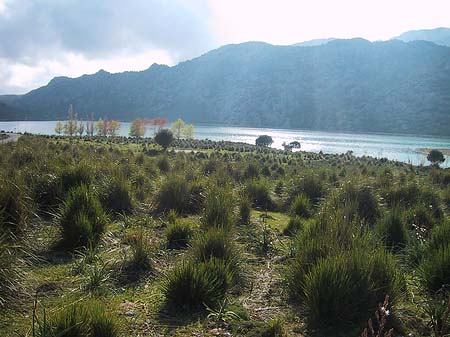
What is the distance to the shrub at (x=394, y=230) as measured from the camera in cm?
749

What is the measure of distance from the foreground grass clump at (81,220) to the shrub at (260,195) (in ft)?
19.8

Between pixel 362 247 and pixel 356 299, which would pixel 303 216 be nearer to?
pixel 362 247

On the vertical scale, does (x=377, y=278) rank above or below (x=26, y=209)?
below

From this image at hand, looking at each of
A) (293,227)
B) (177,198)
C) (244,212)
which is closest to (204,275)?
(293,227)

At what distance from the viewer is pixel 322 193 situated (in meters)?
12.7

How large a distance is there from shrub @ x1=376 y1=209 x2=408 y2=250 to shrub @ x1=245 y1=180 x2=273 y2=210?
4.50 metres

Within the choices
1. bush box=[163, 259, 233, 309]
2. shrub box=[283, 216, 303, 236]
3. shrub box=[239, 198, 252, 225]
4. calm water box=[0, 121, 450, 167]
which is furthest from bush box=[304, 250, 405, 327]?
calm water box=[0, 121, 450, 167]

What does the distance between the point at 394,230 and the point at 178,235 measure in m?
4.12

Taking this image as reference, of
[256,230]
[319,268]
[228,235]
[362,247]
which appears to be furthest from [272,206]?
[319,268]

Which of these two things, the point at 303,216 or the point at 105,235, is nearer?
the point at 105,235

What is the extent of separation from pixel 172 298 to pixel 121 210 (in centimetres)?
446

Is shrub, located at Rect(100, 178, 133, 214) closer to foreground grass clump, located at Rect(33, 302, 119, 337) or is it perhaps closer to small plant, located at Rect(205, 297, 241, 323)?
small plant, located at Rect(205, 297, 241, 323)

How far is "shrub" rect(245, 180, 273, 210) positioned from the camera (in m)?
12.0

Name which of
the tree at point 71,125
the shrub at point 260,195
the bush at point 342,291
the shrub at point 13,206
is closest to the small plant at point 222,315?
the bush at point 342,291
